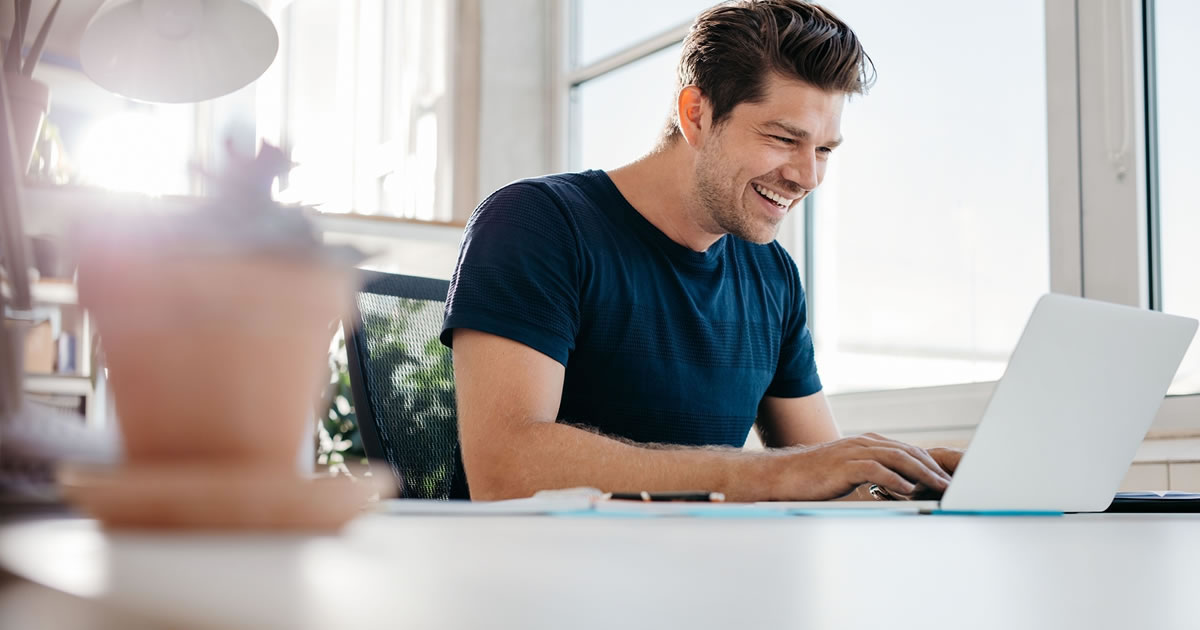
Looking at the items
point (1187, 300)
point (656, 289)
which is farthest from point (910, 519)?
point (1187, 300)

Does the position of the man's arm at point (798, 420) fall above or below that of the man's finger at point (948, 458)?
below

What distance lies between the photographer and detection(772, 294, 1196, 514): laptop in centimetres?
78

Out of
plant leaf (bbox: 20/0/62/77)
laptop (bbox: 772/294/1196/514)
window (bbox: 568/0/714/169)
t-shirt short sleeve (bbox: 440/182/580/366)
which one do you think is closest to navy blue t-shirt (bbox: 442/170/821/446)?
t-shirt short sleeve (bbox: 440/182/580/366)

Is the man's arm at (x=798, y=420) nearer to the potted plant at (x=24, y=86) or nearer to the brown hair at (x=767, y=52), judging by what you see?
the brown hair at (x=767, y=52)

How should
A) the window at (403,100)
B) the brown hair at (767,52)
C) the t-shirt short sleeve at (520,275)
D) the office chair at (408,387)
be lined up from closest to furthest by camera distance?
the t-shirt short sleeve at (520,275), the office chair at (408,387), the brown hair at (767,52), the window at (403,100)

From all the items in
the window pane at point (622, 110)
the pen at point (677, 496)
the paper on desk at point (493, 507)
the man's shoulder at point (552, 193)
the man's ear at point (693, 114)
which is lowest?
the pen at point (677, 496)

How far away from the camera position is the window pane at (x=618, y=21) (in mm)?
3135

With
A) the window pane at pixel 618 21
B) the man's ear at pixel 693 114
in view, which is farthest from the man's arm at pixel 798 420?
the window pane at pixel 618 21

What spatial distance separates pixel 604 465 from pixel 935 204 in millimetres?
1396

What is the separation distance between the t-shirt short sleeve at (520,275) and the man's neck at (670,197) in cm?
19

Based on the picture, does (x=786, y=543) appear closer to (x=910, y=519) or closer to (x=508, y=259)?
(x=910, y=519)

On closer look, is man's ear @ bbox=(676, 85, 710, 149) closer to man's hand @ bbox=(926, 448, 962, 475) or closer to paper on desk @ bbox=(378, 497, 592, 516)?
man's hand @ bbox=(926, 448, 962, 475)

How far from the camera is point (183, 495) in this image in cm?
17

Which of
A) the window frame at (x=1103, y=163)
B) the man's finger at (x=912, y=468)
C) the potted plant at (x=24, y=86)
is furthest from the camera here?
the window frame at (x=1103, y=163)
